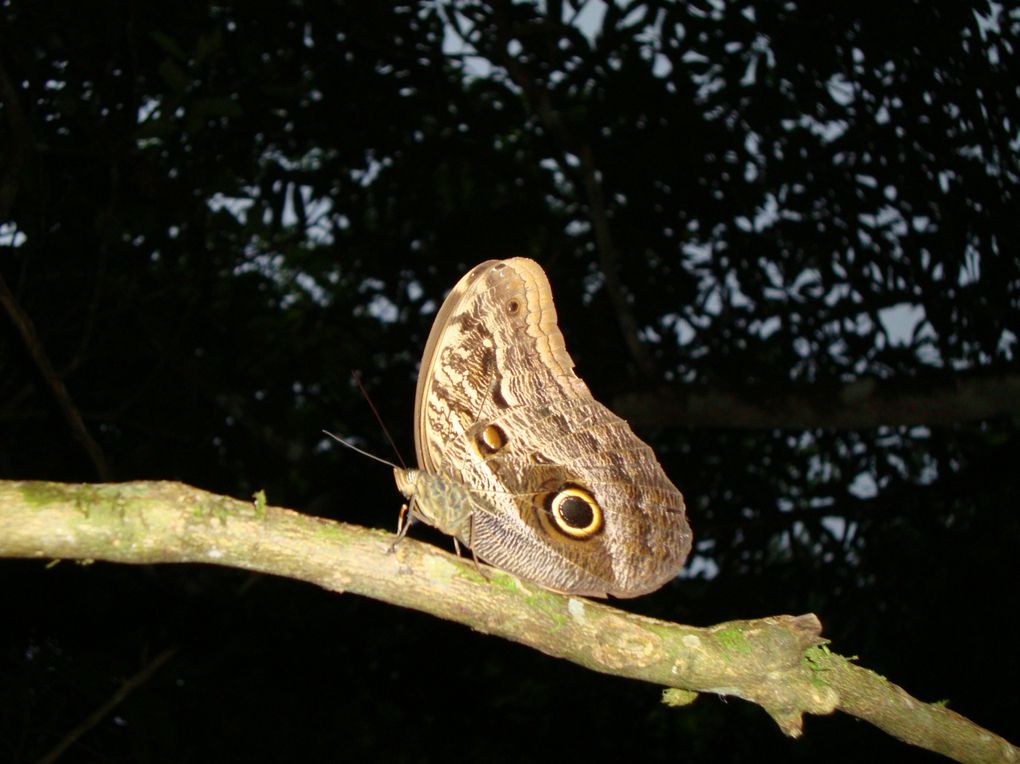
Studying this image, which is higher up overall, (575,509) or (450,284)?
(450,284)

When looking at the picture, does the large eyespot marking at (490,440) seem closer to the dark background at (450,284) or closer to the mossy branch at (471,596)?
the mossy branch at (471,596)

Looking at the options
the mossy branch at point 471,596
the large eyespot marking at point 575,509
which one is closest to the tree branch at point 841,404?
the large eyespot marking at point 575,509

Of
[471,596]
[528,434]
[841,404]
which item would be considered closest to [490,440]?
[528,434]

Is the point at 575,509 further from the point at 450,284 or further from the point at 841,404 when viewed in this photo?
the point at 450,284

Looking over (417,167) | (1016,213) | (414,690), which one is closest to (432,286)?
(417,167)

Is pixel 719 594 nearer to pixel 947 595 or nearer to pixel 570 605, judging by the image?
pixel 947 595

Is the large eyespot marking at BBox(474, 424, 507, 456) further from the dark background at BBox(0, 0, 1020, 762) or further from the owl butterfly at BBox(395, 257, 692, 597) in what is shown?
the dark background at BBox(0, 0, 1020, 762)

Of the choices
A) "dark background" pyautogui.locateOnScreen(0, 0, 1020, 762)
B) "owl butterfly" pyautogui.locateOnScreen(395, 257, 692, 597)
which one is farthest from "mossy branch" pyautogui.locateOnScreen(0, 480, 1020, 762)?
"dark background" pyautogui.locateOnScreen(0, 0, 1020, 762)
